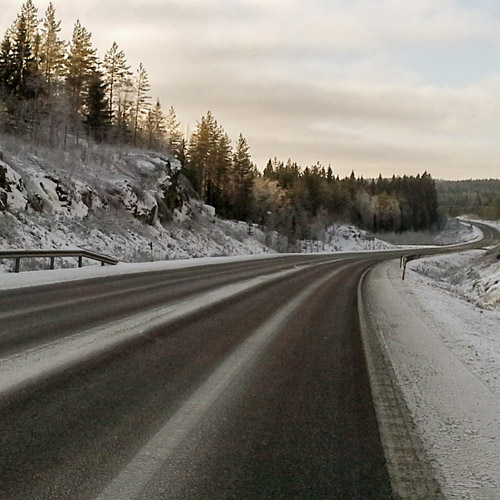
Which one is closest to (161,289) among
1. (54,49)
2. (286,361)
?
(286,361)

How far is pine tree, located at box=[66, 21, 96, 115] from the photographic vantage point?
57938 mm

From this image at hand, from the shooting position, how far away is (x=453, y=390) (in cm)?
540

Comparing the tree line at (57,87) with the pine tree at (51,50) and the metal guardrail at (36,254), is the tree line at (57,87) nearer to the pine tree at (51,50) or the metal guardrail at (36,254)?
the pine tree at (51,50)

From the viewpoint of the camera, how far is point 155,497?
9.34 ft

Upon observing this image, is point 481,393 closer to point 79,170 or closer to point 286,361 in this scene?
point 286,361

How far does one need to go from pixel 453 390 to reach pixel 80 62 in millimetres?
62510

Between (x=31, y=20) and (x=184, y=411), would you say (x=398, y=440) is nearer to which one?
(x=184, y=411)

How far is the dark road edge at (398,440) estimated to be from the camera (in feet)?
10.2

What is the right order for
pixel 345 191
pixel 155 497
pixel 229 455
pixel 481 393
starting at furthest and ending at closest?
1. pixel 345 191
2. pixel 481 393
3. pixel 229 455
4. pixel 155 497

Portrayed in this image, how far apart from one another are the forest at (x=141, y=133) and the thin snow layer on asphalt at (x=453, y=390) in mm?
39560

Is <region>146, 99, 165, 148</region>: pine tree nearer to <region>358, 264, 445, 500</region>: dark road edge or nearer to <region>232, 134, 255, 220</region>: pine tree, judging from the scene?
<region>232, 134, 255, 220</region>: pine tree

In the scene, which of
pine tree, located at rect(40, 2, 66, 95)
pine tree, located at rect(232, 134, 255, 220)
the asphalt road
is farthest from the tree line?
the asphalt road

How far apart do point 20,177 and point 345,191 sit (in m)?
107

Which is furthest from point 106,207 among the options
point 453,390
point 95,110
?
point 453,390
